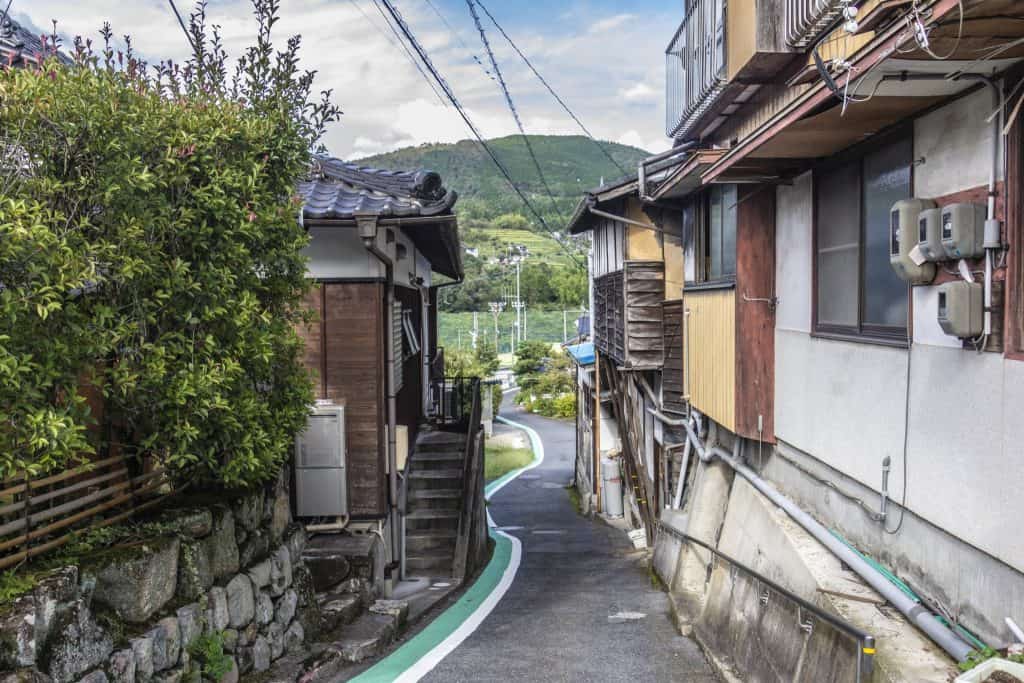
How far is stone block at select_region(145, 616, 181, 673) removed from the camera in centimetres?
516

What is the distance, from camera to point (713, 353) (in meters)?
10.8

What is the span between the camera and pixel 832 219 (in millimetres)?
7441

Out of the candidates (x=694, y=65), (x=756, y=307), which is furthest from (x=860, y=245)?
(x=694, y=65)

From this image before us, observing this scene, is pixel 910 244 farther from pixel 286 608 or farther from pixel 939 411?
pixel 286 608

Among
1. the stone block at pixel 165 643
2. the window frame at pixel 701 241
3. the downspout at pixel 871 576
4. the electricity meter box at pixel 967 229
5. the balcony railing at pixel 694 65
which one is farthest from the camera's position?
the window frame at pixel 701 241

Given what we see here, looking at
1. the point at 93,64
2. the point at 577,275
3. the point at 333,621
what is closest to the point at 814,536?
the point at 333,621

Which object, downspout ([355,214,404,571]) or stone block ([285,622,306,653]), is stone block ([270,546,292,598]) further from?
downspout ([355,214,404,571])

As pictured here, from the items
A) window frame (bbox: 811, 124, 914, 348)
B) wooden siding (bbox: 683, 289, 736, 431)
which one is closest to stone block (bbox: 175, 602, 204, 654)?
window frame (bbox: 811, 124, 914, 348)

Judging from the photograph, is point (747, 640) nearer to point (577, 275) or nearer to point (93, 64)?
point (93, 64)

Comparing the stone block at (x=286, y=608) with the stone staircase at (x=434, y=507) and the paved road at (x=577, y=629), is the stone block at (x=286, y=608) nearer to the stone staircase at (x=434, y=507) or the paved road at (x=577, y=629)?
the paved road at (x=577, y=629)

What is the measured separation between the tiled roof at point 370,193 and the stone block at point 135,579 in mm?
4918

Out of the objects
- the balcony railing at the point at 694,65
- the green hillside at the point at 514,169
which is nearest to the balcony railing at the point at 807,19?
the balcony railing at the point at 694,65

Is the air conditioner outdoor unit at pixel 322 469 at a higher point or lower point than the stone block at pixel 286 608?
higher

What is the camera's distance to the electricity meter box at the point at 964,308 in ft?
15.3
